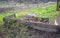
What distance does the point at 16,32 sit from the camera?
3.31 metres

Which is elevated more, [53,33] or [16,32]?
[16,32]

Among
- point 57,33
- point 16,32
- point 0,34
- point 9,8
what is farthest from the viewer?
point 9,8

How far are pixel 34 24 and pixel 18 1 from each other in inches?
271

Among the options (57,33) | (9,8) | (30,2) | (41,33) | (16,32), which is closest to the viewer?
(16,32)

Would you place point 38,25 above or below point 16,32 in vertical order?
below

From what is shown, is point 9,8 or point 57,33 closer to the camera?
point 57,33

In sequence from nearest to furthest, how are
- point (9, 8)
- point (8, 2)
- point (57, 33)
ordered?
point (57, 33)
point (9, 8)
point (8, 2)

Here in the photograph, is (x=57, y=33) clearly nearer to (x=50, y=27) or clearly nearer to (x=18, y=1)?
(x=50, y=27)

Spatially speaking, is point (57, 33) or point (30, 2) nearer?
point (57, 33)

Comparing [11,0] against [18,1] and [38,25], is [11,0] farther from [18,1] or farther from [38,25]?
[38,25]

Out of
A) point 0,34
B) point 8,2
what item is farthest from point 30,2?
point 0,34

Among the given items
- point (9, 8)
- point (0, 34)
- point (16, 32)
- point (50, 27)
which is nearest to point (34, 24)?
point (50, 27)

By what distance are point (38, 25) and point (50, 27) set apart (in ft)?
1.57

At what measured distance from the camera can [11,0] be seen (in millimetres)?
11688
